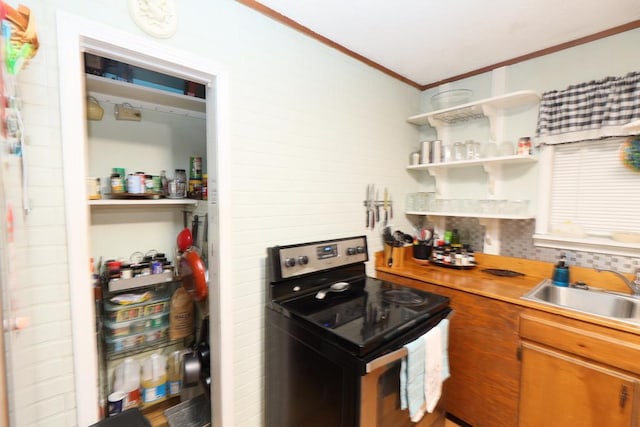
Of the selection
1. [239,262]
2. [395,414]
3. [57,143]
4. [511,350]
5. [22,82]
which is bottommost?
[395,414]

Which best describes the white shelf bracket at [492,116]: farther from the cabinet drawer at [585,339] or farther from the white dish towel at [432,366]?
the white dish towel at [432,366]

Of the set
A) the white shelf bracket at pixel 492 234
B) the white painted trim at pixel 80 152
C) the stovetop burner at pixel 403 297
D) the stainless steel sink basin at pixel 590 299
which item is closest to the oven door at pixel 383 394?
the stovetop burner at pixel 403 297

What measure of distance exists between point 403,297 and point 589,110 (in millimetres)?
1607

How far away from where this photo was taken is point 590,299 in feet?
5.35

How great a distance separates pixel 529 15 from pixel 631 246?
54.8 inches

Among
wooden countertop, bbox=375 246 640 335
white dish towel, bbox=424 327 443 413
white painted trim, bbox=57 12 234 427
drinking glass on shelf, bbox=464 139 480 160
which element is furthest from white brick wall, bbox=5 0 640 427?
white dish towel, bbox=424 327 443 413

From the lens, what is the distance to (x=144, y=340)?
5.88ft

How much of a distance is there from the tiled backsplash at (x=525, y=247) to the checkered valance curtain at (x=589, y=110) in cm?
60

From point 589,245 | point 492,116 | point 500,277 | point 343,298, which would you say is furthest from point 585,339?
point 492,116

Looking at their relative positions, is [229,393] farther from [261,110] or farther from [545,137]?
[545,137]

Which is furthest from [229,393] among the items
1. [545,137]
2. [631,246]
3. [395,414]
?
[545,137]

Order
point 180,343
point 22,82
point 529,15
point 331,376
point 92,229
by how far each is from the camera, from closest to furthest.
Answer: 1. point 22,82
2. point 331,376
3. point 529,15
4. point 92,229
5. point 180,343

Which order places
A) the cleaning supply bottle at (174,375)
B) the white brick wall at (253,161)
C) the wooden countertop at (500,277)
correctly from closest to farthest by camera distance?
the white brick wall at (253,161)
the wooden countertop at (500,277)
the cleaning supply bottle at (174,375)

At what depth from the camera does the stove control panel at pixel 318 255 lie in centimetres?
147
